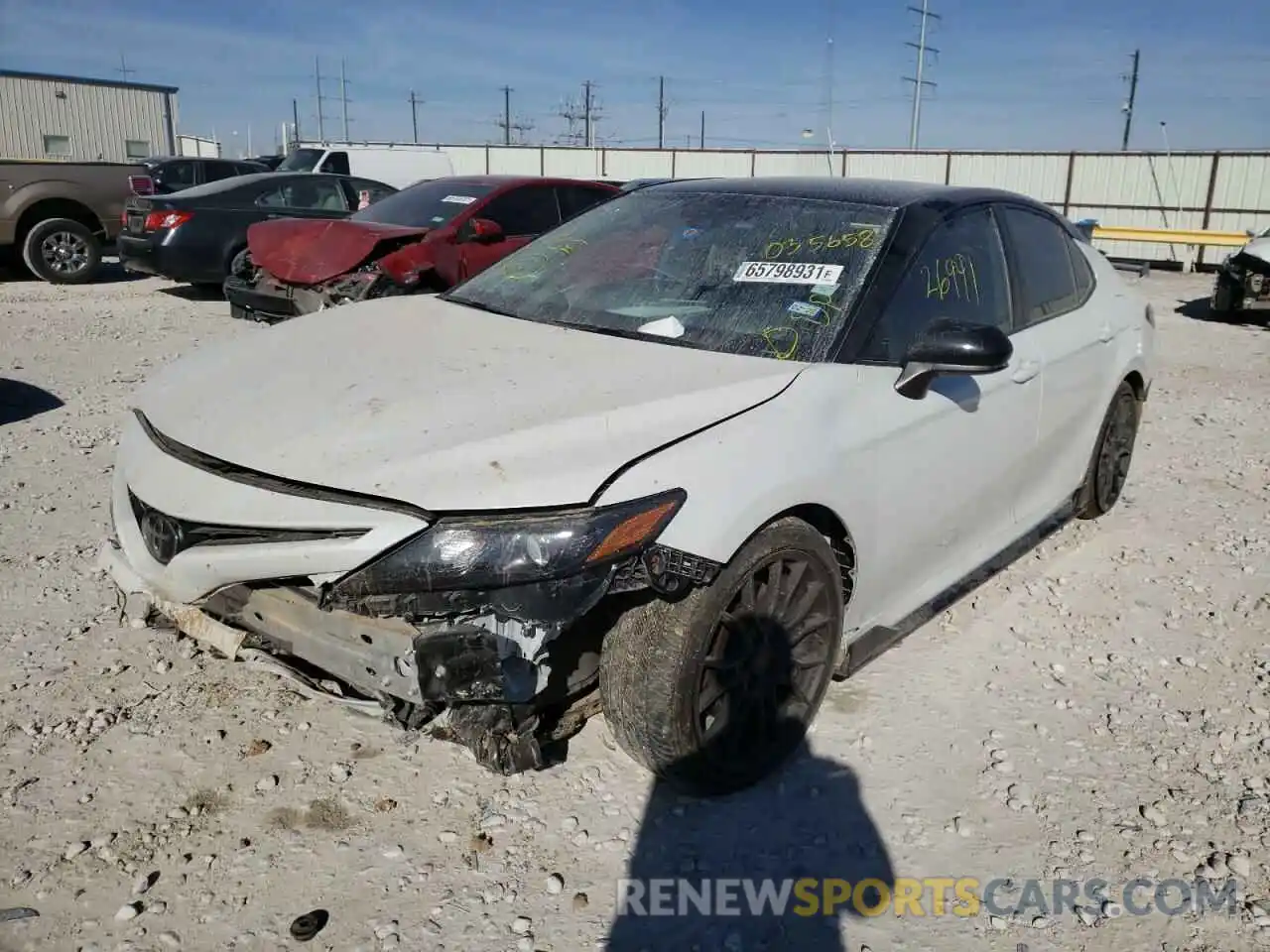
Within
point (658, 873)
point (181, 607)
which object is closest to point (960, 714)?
point (658, 873)

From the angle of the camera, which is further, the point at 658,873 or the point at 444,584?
the point at 658,873

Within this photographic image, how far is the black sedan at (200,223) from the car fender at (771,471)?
9.97m

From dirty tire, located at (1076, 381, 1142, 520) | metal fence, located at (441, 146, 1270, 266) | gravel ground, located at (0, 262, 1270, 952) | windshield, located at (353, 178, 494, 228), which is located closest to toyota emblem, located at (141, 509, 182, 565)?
gravel ground, located at (0, 262, 1270, 952)

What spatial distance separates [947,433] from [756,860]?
1442 mm

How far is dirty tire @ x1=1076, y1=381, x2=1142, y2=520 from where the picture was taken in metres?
4.69

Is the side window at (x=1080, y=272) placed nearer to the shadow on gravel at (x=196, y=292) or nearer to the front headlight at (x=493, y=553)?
the front headlight at (x=493, y=553)

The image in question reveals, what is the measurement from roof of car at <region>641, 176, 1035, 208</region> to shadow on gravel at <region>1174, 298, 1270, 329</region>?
9662 mm

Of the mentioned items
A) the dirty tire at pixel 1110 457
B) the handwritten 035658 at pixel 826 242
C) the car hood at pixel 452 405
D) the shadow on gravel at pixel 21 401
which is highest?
the handwritten 035658 at pixel 826 242

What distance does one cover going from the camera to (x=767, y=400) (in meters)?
2.66

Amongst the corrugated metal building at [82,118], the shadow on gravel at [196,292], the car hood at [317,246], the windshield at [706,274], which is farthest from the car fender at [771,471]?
the corrugated metal building at [82,118]

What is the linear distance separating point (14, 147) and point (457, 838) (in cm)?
3669

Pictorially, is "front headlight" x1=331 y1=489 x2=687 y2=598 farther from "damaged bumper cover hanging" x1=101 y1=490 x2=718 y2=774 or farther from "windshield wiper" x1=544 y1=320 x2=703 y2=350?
"windshield wiper" x1=544 y1=320 x2=703 y2=350

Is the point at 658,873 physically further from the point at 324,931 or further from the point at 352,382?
the point at 352,382

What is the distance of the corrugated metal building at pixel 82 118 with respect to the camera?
31.4 metres
